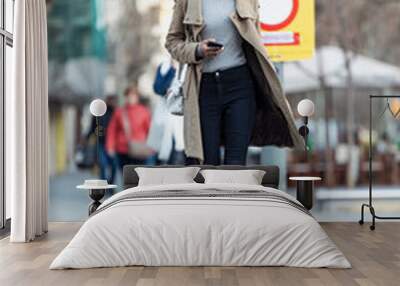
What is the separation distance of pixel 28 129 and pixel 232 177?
1.61 m

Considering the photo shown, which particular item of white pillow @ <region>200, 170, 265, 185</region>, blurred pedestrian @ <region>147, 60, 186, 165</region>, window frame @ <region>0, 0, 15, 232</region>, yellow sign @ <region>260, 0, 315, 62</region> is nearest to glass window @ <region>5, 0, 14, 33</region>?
window frame @ <region>0, 0, 15, 232</region>

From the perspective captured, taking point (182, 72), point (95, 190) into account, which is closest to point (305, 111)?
point (182, 72)

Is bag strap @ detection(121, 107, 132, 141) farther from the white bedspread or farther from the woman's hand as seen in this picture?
the white bedspread

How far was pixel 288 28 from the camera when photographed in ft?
20.7

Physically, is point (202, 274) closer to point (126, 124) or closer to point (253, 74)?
point (253, 74)

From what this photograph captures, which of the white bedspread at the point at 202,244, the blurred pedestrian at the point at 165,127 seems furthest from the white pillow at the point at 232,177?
the white bedspread at the point at 202,244

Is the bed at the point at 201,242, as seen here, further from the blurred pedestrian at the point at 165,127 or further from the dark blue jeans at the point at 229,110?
the blurred pedestrian at the point at 165,127

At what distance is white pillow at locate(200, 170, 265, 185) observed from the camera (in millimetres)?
5195

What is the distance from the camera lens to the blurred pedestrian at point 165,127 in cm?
639

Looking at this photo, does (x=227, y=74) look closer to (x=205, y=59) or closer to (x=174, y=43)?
(x=205, y=59)

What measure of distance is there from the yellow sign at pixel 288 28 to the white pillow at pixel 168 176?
1.62 m

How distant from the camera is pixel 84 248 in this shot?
151 inches

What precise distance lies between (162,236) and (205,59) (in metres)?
1.82

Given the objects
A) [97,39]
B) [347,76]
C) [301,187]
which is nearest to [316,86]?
[347,76]
